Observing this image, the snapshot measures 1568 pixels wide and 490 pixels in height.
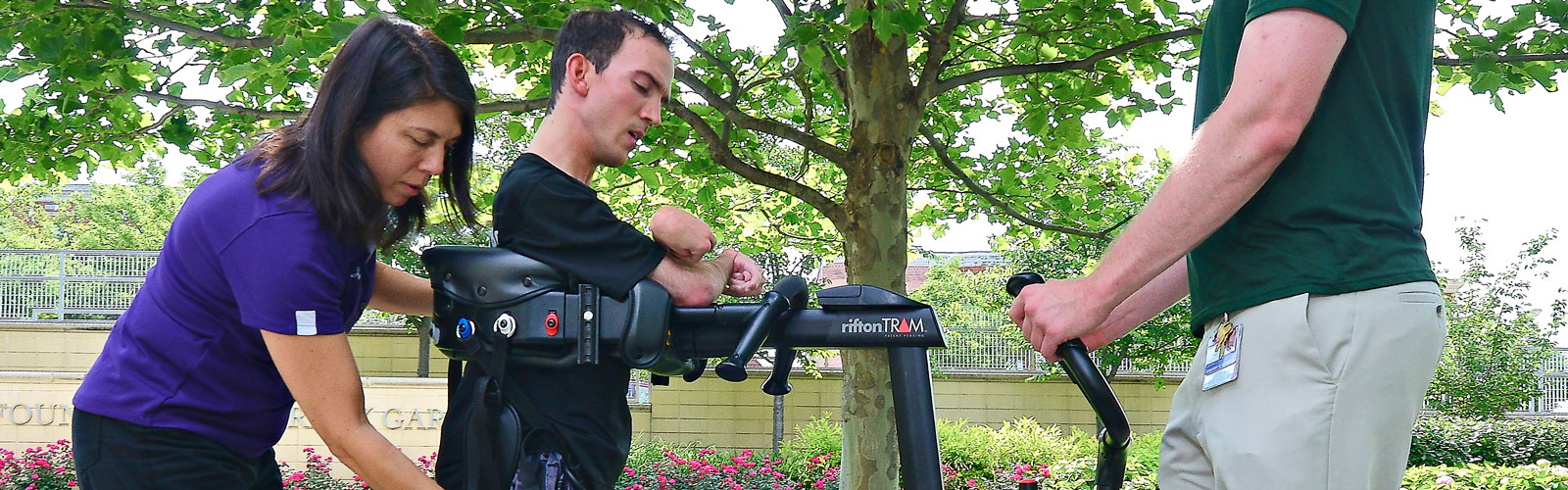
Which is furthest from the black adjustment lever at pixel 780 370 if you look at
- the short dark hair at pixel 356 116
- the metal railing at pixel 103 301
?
the metal railing at pixel 103 301

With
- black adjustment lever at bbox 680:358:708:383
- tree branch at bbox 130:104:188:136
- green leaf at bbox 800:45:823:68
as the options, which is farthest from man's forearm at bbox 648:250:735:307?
tree branch at bbox 130:104:188:136

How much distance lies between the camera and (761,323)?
174 centimetres

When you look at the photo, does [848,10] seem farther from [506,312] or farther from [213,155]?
[213,155]

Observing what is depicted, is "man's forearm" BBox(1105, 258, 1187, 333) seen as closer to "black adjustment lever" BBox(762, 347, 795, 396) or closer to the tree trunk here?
"black adjustment lever" BBox(762, 347, 795, 396)

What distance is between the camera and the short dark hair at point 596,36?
2.08 metres

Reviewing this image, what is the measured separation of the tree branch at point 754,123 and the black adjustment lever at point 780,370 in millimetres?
3638

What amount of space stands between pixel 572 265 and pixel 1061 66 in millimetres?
4080

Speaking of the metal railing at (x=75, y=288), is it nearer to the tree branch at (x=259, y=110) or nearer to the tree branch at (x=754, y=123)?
the tree branch at (x=259, y=110)

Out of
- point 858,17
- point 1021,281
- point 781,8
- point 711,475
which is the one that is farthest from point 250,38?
point 711,475

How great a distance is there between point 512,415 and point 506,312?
16 centimetres

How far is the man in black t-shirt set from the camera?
189 centimetres

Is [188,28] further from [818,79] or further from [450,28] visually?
[818,79]

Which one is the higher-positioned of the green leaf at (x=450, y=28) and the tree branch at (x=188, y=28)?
the tree branch at (x=188, y=28)

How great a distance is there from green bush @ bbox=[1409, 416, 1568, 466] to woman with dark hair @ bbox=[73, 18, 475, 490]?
14125 millimetres
